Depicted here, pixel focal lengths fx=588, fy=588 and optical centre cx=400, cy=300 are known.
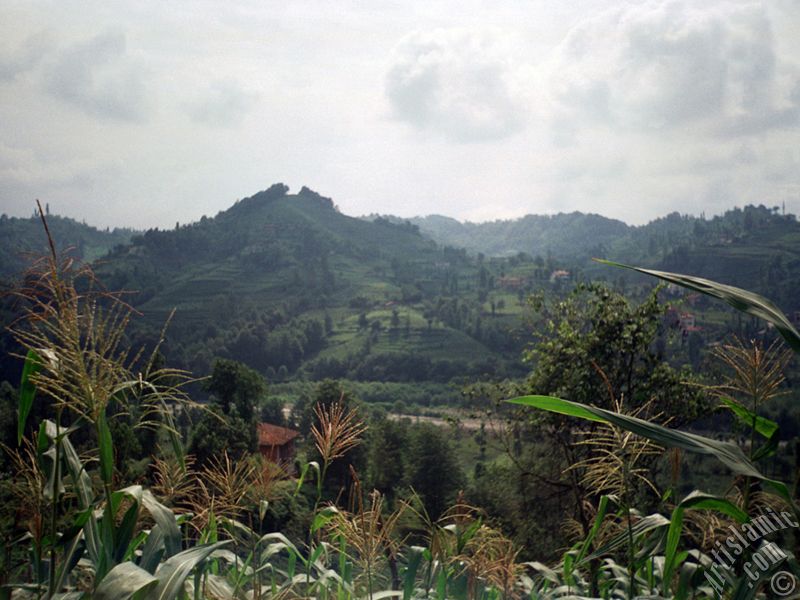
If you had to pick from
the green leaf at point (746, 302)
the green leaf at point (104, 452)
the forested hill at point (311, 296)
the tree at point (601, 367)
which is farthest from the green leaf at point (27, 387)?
the forested hill at point (311, 296)

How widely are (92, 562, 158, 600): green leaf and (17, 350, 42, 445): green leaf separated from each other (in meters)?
0.55

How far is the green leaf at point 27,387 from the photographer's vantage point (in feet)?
5.60

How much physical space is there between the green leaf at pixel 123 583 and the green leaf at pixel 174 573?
0.05m

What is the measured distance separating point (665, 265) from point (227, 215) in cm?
12960

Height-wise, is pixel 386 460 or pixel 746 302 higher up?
pixel 746 302

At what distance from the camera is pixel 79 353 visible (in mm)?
1463

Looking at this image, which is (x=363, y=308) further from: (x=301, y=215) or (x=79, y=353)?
(x=79, y=353)

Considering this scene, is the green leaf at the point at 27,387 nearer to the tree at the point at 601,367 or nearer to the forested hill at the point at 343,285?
the tree at the point at 601,367

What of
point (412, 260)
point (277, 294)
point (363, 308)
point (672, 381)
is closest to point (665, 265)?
point (412, 260)

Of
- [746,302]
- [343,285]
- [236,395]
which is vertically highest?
[746,302]

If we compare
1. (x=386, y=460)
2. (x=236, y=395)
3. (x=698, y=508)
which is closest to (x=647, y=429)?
(x=698, y=508)

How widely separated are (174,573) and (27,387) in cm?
82

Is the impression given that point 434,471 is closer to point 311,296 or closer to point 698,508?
point 698,508

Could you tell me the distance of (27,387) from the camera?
187cm
